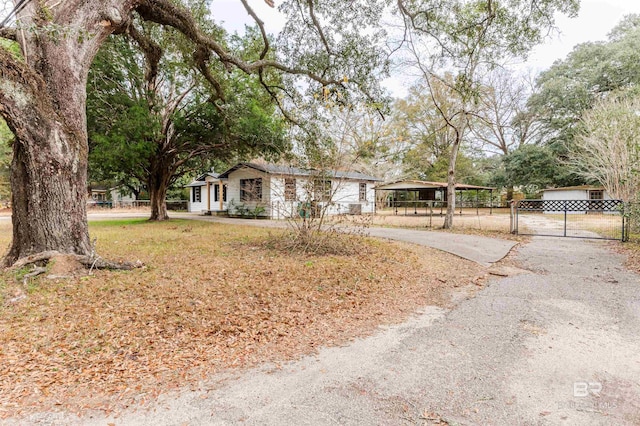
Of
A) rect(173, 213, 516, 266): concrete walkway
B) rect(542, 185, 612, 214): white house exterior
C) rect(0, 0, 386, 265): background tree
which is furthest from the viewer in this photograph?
rect(542, 185, 612, 214): white house exterior

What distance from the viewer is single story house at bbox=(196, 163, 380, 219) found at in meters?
6.88

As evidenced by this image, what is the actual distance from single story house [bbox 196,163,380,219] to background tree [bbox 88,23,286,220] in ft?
6.44

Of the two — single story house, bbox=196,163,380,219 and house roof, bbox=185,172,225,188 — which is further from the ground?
house roof, bbox=185,172,225,188

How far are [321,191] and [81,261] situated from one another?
431 centimetres

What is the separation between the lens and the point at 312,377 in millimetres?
2447

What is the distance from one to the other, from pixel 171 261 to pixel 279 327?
3789mm

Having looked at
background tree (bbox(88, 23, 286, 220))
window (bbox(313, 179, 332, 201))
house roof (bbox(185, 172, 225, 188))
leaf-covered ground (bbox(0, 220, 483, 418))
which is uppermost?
background tree (bbox(88, 23, 286, 220))

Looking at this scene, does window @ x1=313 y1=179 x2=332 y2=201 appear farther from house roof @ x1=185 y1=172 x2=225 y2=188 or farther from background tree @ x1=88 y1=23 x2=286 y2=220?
house roof @ x1=185 y1=172 x2=225 y2=188

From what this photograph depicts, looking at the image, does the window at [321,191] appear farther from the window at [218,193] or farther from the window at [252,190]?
the window at [218,193]

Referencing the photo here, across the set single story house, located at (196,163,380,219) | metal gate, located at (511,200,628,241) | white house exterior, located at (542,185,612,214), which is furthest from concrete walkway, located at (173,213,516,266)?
white house exterior, located at (542,185,612,214)

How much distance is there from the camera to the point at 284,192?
6.83m

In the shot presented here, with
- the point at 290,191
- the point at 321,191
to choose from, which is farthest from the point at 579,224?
the point at 290,191

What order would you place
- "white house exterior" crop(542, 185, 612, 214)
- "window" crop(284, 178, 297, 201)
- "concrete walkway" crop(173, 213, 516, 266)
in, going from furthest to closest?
1. "white house exterior" crop(542, 185, 612, 214)
2. "concrete walkway" crop(173, 213, 516, 266)
3. "window" crop(284, 178, 297, 201)

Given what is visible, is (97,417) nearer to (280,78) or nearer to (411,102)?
(280,78)
